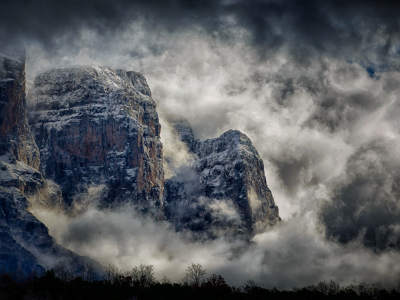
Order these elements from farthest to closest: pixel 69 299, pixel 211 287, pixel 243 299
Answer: pixel 211 287, pixel 243 299, pixel 69 299

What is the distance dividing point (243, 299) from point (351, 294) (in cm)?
3265

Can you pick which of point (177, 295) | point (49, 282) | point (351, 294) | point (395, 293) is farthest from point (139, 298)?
point (395, 293)

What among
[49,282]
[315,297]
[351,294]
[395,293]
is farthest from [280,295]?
[49,282]

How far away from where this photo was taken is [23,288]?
157125 millimetres

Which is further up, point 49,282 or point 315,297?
point 49,282

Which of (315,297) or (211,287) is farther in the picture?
(211,287)

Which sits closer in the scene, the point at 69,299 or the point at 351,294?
the point at 69,299

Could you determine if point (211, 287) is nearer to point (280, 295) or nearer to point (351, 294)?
point (280, 295)

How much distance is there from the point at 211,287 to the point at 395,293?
5501cm

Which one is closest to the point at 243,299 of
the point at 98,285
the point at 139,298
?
the point at 139,298

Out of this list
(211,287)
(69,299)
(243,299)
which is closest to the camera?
(69,299)

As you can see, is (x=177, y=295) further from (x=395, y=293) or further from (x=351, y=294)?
(x=395, y=293)

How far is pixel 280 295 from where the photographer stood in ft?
549

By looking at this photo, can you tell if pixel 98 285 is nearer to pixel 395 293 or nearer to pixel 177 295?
pixel 177 295
